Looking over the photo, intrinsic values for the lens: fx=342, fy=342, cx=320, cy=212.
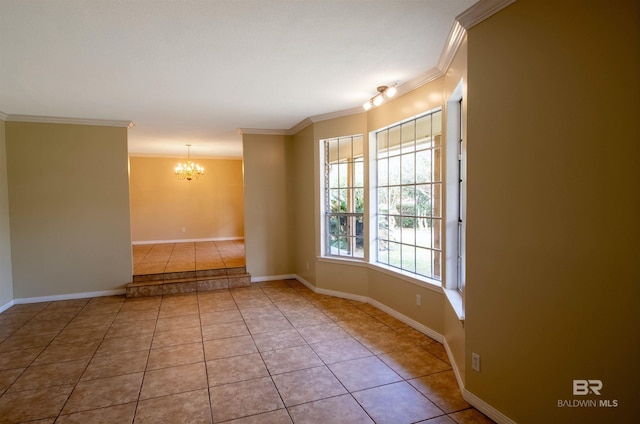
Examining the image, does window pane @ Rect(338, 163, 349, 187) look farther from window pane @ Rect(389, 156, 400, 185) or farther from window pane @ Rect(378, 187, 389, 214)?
window pane @ Rect(389, 156, 400, 185)

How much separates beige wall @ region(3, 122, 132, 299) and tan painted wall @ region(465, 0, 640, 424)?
16.3ft

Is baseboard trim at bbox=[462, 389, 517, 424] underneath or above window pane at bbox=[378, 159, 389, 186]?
underneath

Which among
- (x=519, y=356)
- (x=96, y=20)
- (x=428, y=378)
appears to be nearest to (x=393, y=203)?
(x=428, y=378)

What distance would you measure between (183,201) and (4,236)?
4.69 m

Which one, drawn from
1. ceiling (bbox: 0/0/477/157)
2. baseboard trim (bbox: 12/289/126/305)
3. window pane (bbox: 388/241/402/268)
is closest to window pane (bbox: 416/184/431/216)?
window pane (bbox: 388/241/402/268)

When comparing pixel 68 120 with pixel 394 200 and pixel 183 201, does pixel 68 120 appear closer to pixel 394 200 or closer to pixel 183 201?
pixel 183 201

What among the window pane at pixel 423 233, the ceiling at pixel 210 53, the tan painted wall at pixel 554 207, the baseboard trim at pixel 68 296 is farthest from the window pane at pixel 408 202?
the baseboard trim at pixel 68 296

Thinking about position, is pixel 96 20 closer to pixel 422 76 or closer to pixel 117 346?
pixel 422 76

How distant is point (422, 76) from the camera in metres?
3.28

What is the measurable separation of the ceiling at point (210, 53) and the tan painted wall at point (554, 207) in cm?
63

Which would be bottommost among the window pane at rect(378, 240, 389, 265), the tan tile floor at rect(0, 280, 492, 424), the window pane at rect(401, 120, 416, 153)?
the tan tile floor at rect(0, 280, 492, 424)

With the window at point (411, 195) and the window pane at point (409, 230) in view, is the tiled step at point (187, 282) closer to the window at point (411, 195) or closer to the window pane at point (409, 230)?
the window at point (411, 195)

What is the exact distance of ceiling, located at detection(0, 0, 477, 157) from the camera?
2129 mm

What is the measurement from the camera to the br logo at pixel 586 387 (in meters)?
1.60
